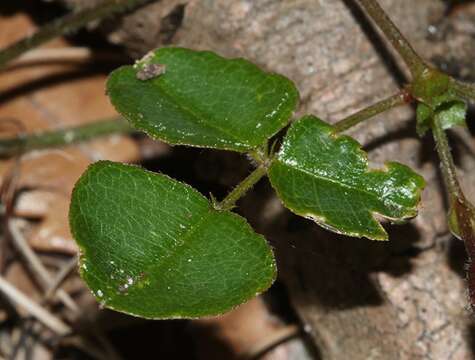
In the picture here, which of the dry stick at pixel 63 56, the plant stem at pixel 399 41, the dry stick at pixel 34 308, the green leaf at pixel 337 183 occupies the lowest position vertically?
the dry stick at pixel 34 308

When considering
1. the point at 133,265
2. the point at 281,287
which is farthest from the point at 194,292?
the point at 281,287

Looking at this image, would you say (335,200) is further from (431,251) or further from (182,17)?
(182,17)

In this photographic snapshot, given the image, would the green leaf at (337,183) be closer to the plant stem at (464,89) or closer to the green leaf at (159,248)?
the green leaf at (159,248)

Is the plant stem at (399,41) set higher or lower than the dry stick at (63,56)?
higher

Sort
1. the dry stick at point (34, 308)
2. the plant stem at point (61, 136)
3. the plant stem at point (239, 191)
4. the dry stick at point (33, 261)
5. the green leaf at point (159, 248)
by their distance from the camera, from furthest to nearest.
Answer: the plant stem at point (61, 136) → the dry stick at point (33, 261) → the dry stick at point (34, 308) → the plant stem at point (239, 191) → the green leaf at point (159, 248)

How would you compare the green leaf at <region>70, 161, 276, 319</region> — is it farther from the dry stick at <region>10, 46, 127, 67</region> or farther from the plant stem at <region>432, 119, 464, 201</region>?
the dry stick at <region>10, 46, 127, 67</region>

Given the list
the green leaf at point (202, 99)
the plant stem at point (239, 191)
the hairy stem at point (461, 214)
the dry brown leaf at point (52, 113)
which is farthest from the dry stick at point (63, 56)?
the hairy stem at point (461, 214)
